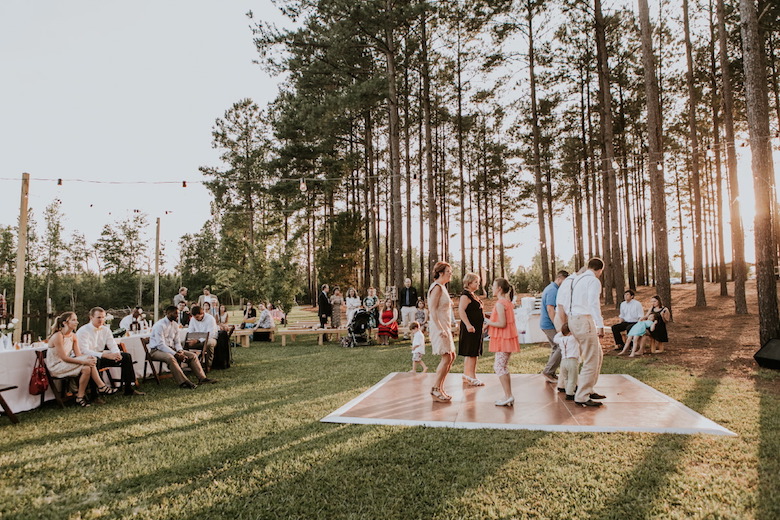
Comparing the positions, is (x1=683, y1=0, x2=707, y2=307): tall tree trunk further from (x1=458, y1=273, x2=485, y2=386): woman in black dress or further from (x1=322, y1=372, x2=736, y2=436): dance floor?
(x1=458, y1=273, x2=485, y2=386): woman in black dress

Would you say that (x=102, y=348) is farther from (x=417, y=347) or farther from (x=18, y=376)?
(x=417, y=347)

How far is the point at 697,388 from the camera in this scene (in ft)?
20.0

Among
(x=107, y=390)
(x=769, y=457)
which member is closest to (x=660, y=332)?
(x=769, y=457)

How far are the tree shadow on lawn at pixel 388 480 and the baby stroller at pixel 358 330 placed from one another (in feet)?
26.0

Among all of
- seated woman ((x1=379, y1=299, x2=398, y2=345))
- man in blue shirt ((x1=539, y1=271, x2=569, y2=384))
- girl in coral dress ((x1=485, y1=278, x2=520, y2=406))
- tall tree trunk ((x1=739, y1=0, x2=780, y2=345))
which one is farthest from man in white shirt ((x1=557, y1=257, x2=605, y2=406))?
seated woman ((x1=379, y1=299, x2=398, y2=345))

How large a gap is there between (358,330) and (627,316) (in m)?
6.31

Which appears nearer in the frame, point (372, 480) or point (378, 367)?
point (372, 480)

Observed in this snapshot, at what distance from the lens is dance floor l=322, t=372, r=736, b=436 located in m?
4.59

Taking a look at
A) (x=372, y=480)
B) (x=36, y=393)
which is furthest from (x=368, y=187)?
(x=372, y=480)

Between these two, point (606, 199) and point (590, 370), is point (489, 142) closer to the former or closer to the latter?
point (606, 199)

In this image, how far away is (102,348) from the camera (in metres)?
7.01

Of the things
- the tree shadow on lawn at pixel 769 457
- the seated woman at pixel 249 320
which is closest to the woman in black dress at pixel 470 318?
the tree shadow on lawn at pixel 769 457

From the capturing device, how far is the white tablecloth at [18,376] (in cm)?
586

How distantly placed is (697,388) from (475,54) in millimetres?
17288
